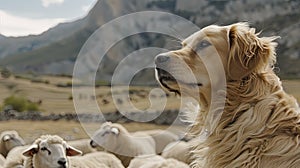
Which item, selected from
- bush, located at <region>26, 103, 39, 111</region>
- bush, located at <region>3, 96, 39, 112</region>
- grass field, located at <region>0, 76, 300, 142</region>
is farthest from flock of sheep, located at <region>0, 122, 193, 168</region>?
bush, located at <region>26, 103, 39, 111</region>

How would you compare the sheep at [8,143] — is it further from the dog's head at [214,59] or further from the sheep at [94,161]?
the dog's head at [214,59]

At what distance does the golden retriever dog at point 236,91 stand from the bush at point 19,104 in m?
38.9

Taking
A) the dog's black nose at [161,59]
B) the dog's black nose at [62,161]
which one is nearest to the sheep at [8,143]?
the dog's black nose at [62,161]

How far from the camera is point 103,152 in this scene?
971 cm

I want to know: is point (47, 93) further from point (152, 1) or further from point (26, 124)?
point (152, 1)

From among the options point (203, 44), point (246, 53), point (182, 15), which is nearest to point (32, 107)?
point (203, 44)

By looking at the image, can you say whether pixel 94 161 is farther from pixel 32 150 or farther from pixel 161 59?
pixel 161 59

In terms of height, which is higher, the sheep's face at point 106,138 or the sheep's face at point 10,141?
the sheep's face at point 106,138

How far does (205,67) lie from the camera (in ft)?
11.5

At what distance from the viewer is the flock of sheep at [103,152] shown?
786 centimetres

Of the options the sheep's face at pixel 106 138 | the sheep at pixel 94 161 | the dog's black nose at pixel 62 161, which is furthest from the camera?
the sheep's face at pixel 106 138

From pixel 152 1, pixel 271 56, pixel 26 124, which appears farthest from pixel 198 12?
pixel 271 56

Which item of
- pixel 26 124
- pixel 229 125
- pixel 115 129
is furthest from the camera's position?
pixel 26 124

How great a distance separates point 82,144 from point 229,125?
9.82 m
